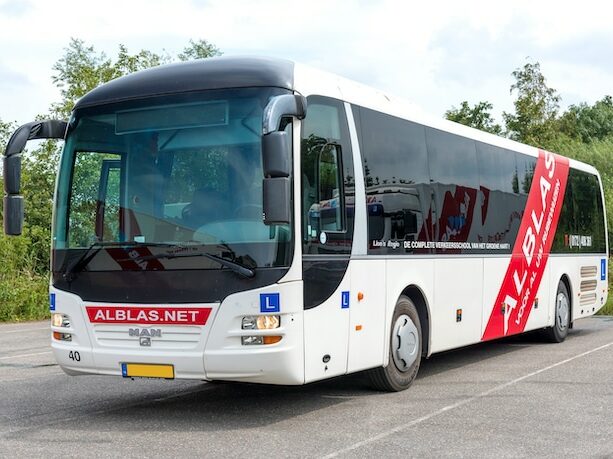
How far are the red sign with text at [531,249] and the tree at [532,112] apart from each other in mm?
32599

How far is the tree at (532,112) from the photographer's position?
4925 centimetres

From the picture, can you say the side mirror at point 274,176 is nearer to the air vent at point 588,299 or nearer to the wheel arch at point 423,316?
the wheel arch at point 423,316

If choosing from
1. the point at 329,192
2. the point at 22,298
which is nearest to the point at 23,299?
the point at 22,298

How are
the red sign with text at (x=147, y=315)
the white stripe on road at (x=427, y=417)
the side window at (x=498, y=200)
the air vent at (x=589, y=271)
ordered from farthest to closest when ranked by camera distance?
the air vent at (x=589, y=271) < the side window at (x=498, y=200) < the red sign with text at (x=147, y=315) < the white stripe on road at (x=427, y=417)

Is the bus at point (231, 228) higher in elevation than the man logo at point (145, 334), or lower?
higher

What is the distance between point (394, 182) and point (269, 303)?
2861 millimetres

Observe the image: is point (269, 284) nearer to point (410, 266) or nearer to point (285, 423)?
point (285, 423)

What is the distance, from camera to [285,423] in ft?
27.0

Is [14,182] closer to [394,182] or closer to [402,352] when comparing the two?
→ [394,182]

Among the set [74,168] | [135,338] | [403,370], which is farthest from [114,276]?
[403,370]

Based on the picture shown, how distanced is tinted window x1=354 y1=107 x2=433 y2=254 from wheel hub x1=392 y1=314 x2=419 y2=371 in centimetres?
78

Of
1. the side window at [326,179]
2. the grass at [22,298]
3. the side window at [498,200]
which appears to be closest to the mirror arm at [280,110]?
the side window at [326,179]

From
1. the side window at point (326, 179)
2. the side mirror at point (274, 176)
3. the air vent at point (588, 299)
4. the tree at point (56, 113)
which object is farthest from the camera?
the tree at point (56, 113)

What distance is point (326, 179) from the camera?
8.67 meters
